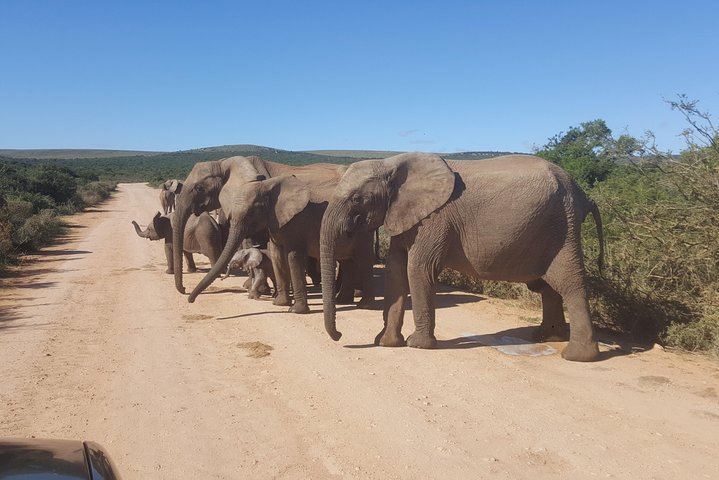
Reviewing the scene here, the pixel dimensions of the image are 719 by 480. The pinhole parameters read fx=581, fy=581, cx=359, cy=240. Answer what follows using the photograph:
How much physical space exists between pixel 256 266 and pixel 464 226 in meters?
4.89

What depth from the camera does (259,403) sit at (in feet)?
18.1

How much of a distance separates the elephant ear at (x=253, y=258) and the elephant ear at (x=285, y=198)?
1150mm

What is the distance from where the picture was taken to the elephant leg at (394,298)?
7344 millimetres

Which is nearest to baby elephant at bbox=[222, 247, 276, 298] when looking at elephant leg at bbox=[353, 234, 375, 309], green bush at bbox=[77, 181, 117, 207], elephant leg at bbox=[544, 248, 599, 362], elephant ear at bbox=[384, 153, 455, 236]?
elephant leg at bbox=[353, 234, 375, 309]

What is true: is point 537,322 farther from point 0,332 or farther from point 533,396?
point 0,332

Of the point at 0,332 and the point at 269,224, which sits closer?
the point at 0,332

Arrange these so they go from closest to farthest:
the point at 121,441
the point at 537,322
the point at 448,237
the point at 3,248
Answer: the point at 121,441 → the point at 448,237 → the point at 537,322 → the point at 3,248

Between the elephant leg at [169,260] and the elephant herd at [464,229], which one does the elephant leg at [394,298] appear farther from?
the elephant leg at [169,260]

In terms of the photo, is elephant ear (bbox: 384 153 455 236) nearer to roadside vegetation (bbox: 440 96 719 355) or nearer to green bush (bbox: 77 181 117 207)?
roadside vegetation (bbox: 440 96 719 355)

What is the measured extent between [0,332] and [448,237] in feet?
20.5

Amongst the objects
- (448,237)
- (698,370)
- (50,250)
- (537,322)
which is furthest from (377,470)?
(50,250)

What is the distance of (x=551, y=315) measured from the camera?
7.56 metres

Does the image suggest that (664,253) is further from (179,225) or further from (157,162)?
(157,162)

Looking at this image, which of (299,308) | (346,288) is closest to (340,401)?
(299,308)
